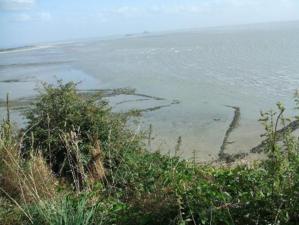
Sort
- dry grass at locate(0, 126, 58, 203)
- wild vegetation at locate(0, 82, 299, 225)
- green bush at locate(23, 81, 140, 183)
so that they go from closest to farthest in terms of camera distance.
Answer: wild vegetation at locate(0, 82, 299, 225) → dry grass at locate(0, 126, 58, 203) → green bush at locate(23, 81, 140, 183)

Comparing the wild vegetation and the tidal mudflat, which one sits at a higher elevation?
the wild vegetation

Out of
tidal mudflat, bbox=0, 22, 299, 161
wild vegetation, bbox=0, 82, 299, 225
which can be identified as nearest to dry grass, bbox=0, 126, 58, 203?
wild vegetation, bbox=0, 82, 299, 225

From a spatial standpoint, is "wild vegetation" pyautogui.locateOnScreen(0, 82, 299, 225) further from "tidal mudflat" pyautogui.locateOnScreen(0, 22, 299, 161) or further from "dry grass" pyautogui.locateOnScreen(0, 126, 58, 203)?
"tidal mudflat" pyautogui.locateOnScreen(0, 22, 299, 161)

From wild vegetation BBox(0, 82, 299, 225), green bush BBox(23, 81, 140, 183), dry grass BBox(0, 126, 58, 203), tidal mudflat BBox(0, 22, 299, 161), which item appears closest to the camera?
wild vegetation BBox(0, 82, 299, 225)

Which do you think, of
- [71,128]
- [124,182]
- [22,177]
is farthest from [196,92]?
[22,177]

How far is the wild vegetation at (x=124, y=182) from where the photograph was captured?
4.51 metres

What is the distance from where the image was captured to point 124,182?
289 inches

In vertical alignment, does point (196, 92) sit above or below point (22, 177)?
below

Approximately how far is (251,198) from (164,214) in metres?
0.84

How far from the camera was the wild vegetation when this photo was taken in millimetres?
4511

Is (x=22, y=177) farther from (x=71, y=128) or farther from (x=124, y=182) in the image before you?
(x=71, y=128)

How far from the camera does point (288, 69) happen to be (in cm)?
2644

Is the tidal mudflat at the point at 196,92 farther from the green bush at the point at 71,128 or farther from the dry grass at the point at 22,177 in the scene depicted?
the dry grass at the point at 22,177

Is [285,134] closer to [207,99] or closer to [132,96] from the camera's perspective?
[207,99]
